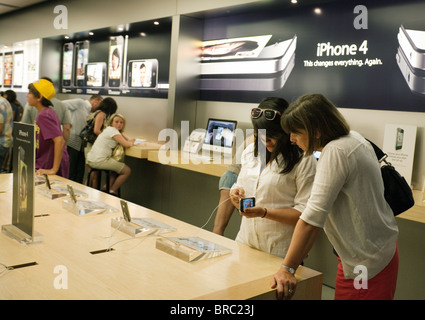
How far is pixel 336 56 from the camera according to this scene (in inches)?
163

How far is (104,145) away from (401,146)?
3.32 meters

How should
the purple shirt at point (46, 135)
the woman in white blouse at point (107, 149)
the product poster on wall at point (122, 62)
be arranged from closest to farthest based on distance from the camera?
the purple shirt at point (46, 135) → the woman in white blouse at point (107, 149) → the product poster on wall at point (122, 62)

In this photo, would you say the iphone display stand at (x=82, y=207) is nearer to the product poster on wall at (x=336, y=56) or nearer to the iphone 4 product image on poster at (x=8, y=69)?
the product poster on wall at (x=336, y=56)

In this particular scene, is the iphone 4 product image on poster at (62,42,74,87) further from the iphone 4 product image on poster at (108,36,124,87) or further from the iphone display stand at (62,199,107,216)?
the iphone display stand at (62,199,107,216)

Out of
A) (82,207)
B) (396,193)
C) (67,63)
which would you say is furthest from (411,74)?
(67,63)

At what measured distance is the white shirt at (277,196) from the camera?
209 cm

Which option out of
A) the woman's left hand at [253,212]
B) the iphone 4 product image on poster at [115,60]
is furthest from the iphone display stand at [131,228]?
the iphone 4 product image on poster at [115,60]

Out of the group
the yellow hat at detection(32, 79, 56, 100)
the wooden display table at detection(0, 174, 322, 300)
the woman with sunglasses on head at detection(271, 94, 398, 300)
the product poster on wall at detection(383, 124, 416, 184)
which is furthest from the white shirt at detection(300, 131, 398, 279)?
the yellow hat at detection(32, 79, 56, 100)

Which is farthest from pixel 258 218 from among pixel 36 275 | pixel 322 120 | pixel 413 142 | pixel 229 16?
pixel 229 16

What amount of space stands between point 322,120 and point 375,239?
1.79 feet

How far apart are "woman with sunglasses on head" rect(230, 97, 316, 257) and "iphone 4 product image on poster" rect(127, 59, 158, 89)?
4.20m

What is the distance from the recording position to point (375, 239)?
1.86 meters

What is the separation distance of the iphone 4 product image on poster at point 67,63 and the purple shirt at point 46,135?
178 inches
